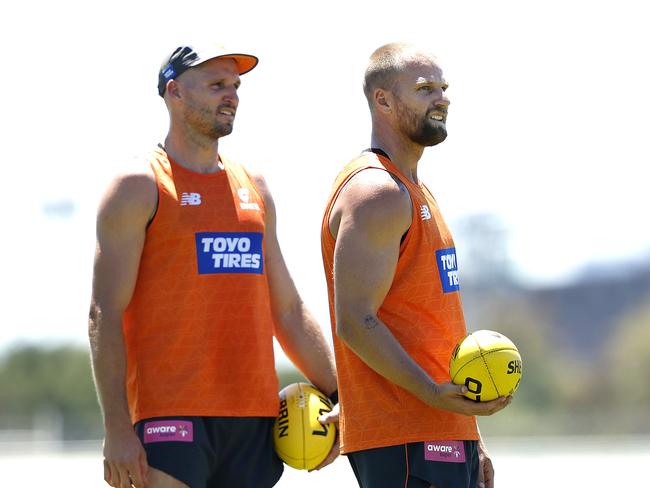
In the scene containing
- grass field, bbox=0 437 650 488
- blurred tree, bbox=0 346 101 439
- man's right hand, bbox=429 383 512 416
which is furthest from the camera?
blurred tree, bbox=0 346 101 439

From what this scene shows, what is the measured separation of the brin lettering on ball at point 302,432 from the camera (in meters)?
6.31

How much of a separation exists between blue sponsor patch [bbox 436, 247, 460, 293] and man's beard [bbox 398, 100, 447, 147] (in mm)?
549

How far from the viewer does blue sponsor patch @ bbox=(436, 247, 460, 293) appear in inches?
233

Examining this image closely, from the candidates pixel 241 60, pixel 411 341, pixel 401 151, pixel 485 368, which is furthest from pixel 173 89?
pixel 485 368

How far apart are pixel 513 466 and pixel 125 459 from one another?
2070cm

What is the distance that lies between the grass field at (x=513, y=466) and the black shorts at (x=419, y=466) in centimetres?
1412

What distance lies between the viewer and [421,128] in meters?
5.96

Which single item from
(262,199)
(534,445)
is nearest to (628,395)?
(534,445)

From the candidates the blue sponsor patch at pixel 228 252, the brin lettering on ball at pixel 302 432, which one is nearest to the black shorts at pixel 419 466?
the brin lettering on ball at pixel 302 432

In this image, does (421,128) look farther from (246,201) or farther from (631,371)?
(631,371)

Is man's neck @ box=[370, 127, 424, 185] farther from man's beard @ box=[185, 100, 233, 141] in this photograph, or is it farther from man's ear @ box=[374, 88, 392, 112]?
man's beard @ box=[185, 100, 233, 141]

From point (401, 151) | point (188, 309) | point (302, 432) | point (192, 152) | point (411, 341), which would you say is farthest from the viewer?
point (192, 152)

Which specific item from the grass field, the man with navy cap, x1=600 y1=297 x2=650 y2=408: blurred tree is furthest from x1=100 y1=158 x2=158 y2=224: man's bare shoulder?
x1=600 y1=297 x2=650 y2=408: blurred tree

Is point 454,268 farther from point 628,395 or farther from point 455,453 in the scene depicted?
point 628,395
